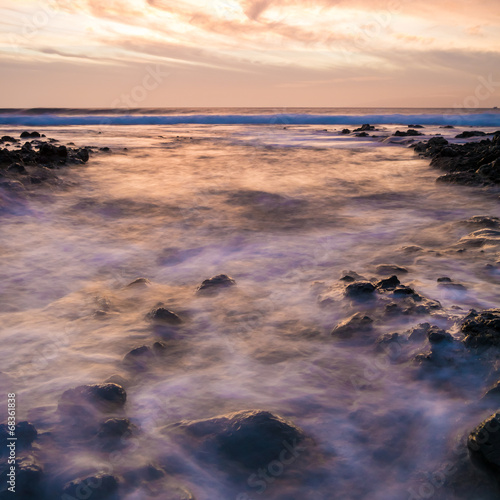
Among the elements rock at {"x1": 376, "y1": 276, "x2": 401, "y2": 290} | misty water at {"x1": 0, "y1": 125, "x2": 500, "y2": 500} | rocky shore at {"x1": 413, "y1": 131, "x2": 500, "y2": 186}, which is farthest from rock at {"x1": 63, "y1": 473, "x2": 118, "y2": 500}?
rocky shore at {"x1": 413, "y1": 131, "x2": 500, "y2": 186}

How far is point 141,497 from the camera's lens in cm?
163

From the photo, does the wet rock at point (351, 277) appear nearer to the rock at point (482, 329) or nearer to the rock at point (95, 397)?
the rock at point (482, 329)

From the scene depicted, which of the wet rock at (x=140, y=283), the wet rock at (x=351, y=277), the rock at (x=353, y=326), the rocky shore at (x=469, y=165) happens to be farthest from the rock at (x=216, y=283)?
the rocky shore at (x=469, y=165)

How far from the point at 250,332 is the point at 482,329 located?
1375 millimetres

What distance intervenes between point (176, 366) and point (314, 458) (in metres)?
0.96

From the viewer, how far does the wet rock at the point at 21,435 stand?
71.6 inches

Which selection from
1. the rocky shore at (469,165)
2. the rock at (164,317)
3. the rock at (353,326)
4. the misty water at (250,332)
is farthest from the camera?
the rocky shore at (469,165)

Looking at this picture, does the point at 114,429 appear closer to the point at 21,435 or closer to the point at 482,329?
the point at 21,435

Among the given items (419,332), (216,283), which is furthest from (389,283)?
(216,283)

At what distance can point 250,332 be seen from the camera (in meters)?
2.82

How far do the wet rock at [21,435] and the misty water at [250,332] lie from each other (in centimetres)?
4

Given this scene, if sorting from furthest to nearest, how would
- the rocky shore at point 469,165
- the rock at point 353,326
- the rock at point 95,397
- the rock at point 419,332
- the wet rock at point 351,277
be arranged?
1. the rocky shore at point 469,165
2. the wet rock at point 351,277
3. the rock at point 353,326
4. the rock at point 419,332
5. the rock at point 95,397

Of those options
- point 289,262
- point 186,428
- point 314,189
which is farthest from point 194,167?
point 186,428

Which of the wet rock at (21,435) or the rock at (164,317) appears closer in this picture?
the wet rock at (21,435)
